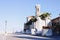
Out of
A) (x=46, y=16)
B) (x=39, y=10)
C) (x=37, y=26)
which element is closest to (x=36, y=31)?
(x=37, y=26)

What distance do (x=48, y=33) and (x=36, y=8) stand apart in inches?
1783

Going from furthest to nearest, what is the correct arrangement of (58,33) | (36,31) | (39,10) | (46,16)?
(39,10) < (46,16) < (36,31) < (58,33)

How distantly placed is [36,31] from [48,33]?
55.2 feet

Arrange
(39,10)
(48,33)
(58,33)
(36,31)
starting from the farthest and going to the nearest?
(39,10) < (36,31) < (58,33) < (48,33)

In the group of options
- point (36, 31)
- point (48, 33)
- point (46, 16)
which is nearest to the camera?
point (48, 33)

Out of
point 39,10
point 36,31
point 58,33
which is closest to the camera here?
point 58,33

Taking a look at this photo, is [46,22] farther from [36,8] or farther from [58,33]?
[36,8]

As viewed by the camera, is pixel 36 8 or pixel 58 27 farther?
pixel 36 8

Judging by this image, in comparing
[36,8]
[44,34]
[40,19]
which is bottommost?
[44,34]

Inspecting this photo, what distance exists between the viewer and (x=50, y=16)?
9519cm

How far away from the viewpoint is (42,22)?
294 feet

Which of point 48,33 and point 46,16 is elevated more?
point 46,16

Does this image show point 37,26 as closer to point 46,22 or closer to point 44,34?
point 46,22

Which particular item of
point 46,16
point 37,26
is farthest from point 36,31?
point 46,16
